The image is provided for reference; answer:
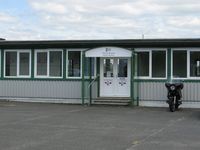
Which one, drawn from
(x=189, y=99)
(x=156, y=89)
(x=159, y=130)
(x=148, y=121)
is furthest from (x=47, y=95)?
(x=159, y=130)

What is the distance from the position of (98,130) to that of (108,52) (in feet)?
31.5

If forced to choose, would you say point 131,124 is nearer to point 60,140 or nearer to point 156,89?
point 60,140

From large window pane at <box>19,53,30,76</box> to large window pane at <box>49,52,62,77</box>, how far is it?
4.53 ft

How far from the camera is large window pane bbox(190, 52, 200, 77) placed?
2297 cm

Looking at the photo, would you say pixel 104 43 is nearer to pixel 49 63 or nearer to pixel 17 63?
pixel 49 63

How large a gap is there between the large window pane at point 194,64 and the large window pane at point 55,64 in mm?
6876

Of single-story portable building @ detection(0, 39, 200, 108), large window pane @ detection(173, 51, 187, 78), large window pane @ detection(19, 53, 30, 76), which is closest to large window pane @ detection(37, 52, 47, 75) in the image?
single-story portable building @ detection(0, 39, 200, 108)

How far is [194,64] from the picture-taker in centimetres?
2303

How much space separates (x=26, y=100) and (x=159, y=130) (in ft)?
42.7

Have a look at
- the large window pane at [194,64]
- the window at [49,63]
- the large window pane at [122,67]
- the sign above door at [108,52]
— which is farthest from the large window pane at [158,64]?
the window at [49,63]

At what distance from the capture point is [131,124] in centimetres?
1554

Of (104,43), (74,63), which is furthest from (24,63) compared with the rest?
(104,43)

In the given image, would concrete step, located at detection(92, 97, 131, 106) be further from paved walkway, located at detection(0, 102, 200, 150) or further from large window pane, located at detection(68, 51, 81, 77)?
paved walkway, located at detection(0, 102, 200, 150)

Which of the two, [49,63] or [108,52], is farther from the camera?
[49,63]
